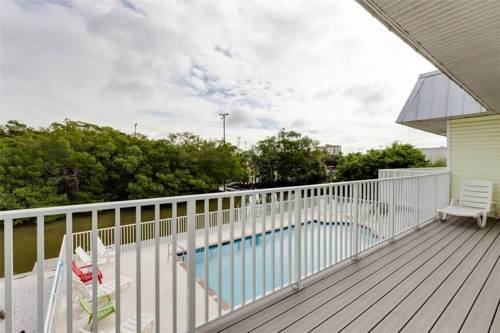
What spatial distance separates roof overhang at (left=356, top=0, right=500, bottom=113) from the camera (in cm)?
176

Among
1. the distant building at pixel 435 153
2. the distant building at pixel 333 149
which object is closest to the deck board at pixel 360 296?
the distant building at pixel 435 153

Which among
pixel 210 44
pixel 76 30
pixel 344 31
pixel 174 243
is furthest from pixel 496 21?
pixel 76 30

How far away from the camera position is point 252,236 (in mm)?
2217

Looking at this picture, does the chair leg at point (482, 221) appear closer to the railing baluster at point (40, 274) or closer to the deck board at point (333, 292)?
the deck board at point (333, 292)

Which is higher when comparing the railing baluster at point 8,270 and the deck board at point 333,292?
the railing baluster at point 8,270

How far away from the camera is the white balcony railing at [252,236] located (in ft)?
4.51

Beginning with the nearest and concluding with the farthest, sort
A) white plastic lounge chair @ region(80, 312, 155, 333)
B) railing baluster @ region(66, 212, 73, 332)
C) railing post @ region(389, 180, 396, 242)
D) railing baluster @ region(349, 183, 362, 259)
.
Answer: railing baluster @ region(66, 212, 73, 332) < railing baluster @ region(349, 183, 362, 259) < white plastic lounge chair @ region(80, 312, 155, 333) < railing post @ region(389, 180, 396, 242)

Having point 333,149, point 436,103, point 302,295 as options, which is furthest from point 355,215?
point 333,149

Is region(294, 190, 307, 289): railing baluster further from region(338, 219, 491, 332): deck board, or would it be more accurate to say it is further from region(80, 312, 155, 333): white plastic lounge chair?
region(80, 312, 155, 333): white plastic lounge chair

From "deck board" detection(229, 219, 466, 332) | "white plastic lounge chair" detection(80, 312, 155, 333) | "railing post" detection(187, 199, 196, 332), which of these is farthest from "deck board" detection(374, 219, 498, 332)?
"white plastic lounge chair" detection(80, 312, 155, 333)

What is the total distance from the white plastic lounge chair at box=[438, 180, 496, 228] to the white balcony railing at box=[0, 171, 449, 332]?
29cm

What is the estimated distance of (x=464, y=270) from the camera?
2.84 m

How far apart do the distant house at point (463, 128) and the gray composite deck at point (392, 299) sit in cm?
291

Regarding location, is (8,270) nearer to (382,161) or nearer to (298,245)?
(298,245)
